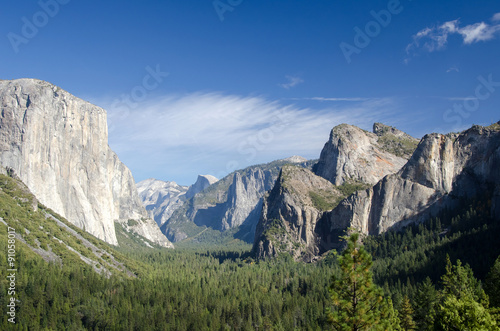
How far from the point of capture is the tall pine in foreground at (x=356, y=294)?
1204 inches

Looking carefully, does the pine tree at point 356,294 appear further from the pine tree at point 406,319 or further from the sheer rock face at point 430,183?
the sheer rock face at point 430,183

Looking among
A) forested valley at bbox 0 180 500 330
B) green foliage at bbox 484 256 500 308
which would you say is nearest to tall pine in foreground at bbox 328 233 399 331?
forested valley at bbox 0 180 500 330

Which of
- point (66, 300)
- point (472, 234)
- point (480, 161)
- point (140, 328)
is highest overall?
point (480, 161)

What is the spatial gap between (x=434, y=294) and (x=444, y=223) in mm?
100605

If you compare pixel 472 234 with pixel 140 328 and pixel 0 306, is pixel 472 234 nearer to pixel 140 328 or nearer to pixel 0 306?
pixel 140 328

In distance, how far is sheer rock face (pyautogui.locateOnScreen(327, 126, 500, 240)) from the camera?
17225 cm

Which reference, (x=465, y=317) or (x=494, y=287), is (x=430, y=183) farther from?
(x=465, y=317)

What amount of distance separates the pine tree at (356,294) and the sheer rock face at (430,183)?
15975 centimetres

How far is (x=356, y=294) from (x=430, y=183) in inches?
6612

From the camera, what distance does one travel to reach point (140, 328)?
95750 mm

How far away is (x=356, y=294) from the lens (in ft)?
102

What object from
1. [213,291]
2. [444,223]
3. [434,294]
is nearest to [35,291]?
[213,291]

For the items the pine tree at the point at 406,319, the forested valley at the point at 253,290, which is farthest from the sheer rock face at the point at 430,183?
the pine tree at the point at 406,319

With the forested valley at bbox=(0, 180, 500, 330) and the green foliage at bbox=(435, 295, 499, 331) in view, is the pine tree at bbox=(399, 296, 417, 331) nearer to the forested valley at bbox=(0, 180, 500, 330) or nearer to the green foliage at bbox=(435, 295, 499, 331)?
the forested valley at bbox=(0, 180, 500, 330)
